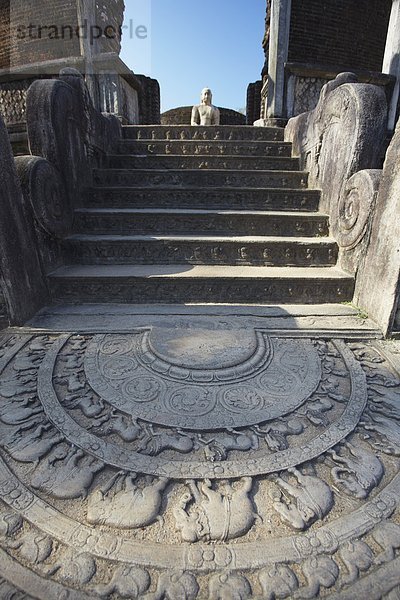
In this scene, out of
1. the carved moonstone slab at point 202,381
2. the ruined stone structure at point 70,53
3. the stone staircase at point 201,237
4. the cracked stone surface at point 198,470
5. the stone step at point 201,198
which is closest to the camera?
the cracked stone surface at point 198,470

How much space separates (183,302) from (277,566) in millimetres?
2005

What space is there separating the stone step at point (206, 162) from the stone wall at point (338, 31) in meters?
7.23

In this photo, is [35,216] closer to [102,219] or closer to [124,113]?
[102,219]

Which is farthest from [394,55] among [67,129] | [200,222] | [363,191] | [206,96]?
[67,129]

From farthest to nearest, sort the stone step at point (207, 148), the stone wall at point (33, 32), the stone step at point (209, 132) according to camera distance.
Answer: the stone wall at point (33, 32)
the stone step at point (209, 132)
the stone step at point (207, 148)

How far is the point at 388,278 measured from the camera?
2195 mm

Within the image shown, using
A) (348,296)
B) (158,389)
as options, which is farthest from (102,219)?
(348,296)

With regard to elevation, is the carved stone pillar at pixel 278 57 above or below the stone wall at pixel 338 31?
below

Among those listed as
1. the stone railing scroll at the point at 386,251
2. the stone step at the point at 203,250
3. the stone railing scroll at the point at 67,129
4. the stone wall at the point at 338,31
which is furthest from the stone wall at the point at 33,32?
the stone railing scroll at the point at 386,251

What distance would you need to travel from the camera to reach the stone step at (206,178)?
3.66 m

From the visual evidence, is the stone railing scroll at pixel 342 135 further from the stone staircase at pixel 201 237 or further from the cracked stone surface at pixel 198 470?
the cracked stone surface at pixel 198 470

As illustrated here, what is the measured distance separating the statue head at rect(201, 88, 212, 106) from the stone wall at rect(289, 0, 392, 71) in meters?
3.76

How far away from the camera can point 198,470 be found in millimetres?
1231

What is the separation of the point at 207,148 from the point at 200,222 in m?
1.79
